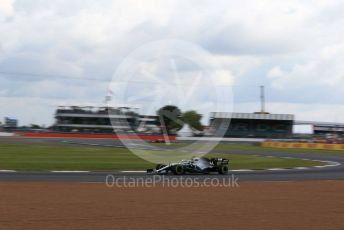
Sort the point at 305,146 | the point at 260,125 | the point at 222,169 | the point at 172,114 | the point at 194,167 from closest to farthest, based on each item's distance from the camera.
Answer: the point at 172,114
the point at 194,167
the point at 222,169
the point at 305,146
the point at 260,125

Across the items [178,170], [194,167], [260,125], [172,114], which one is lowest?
[178,170]

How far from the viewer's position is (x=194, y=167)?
24.3 m

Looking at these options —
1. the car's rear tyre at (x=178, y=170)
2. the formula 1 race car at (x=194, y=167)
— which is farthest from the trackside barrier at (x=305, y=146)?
the car's rear tyre at (x=178, y=170)

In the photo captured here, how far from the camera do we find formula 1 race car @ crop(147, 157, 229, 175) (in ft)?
77.3

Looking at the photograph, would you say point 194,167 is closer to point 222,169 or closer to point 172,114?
point 222,169

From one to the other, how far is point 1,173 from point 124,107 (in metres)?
6.73

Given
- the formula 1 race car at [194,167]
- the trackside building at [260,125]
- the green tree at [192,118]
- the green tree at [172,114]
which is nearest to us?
the green tree at [172,114]

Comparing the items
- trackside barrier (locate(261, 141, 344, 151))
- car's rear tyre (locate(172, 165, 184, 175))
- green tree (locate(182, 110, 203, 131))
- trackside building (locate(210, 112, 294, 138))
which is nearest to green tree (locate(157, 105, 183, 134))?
green tree (locate(182, 110, 203, 131))

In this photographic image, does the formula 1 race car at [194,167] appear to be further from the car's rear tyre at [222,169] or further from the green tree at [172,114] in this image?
the green tree at [172,114]

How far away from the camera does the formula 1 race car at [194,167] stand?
2355 cm

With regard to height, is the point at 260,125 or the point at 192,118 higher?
the point at 260,125

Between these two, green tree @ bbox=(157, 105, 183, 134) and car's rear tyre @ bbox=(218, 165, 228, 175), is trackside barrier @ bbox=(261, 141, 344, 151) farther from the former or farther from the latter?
green tree @ bbox=(157, 105, 183, 134)

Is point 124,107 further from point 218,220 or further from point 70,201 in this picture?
point 218,220

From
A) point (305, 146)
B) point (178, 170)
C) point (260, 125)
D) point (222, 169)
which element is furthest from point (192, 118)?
point (260, 125)
